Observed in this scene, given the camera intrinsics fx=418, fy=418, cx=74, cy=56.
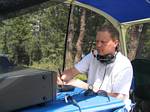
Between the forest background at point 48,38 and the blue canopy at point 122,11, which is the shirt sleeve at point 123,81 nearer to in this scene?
the blue canopy at point 122,11

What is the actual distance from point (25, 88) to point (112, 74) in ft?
4.57

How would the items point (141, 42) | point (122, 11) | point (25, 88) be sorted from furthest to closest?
point (141, 42) → point (122, 11) → point (25, 88)

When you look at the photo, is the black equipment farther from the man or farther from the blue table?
the man

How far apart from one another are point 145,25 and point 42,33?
638 cm

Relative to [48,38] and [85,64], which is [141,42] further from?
[48,38]

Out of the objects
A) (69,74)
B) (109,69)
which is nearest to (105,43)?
(109,69)

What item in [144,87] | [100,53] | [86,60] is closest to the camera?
[100,53]

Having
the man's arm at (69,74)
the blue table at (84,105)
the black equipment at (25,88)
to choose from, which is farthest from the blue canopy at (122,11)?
the black equipment at (25,88)

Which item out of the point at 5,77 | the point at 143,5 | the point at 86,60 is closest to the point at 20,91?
the point at 5,77

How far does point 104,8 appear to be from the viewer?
4.84 m

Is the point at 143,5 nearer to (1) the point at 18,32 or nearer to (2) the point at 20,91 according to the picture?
(2) the point at 20,91

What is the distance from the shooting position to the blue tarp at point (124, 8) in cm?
425

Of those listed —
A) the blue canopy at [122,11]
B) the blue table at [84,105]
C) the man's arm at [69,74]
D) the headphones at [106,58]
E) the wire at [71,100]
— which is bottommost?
the blue table at [84,105]

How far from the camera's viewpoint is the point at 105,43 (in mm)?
3533
